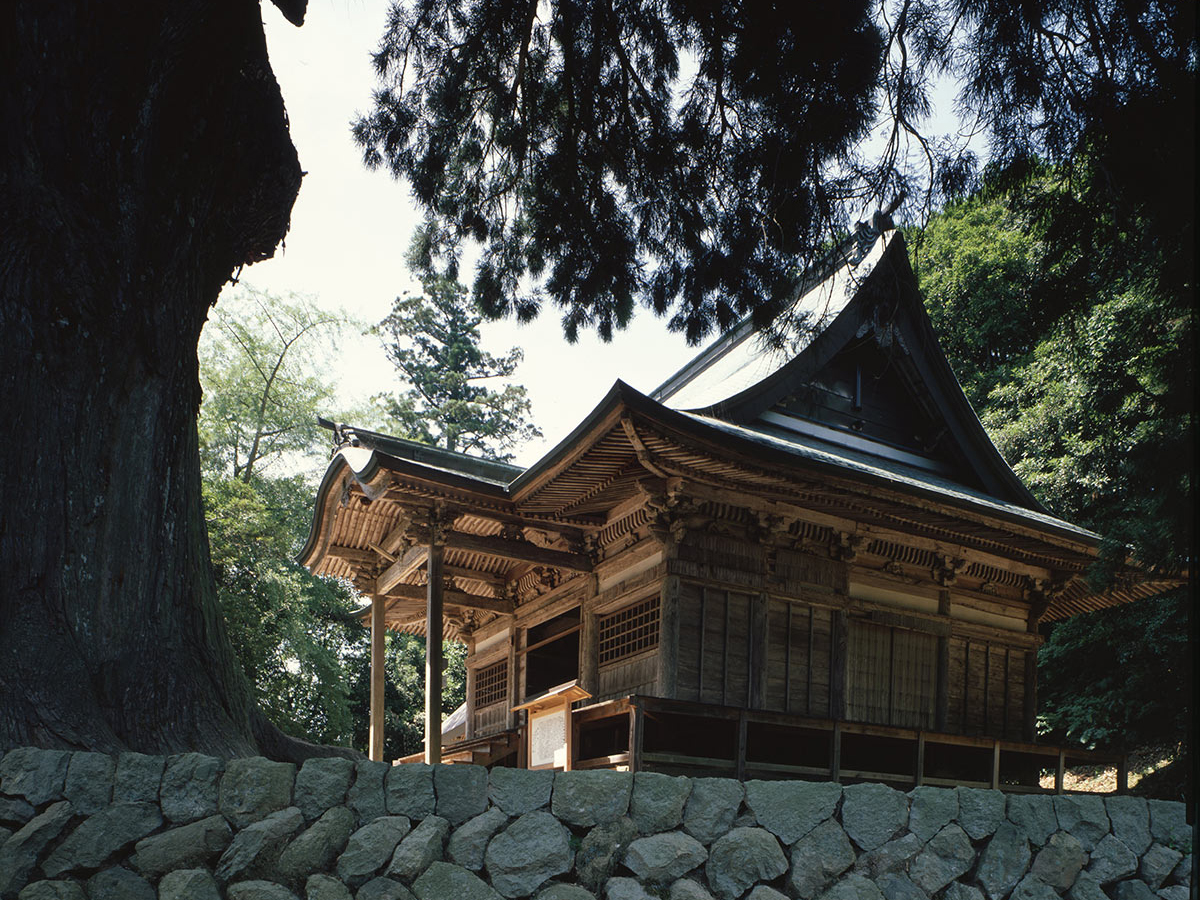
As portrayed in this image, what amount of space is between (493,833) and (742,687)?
5241mm

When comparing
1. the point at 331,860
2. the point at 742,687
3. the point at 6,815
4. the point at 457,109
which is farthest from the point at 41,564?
the point at 742,687

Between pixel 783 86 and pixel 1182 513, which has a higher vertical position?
pixel 783 86

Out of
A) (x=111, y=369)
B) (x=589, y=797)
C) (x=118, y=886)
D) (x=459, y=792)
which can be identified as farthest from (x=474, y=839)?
(x=111, y=369)

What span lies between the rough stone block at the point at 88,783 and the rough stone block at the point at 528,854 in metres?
1.73

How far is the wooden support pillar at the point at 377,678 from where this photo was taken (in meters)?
10.5

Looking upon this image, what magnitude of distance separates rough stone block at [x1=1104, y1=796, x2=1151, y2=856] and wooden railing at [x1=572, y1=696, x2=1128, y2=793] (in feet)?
10.2

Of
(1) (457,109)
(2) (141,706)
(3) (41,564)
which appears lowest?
(2) (141,706)

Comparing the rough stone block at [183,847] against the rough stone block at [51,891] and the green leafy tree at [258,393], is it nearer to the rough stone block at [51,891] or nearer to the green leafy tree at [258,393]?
the rough stone block at [51,891]

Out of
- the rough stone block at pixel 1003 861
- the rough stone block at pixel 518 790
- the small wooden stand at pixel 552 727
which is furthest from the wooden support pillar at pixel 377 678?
the rough stone block at pixel 1003 861

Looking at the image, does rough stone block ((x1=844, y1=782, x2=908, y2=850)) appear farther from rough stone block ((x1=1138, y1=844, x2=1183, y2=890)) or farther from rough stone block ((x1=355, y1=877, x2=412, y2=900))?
rough stone block ((x1=355, y1=877, x2=412, y2=900))

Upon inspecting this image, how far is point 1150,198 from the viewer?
4918mm

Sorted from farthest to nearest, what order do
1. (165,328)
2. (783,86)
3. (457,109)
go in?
1. (457,109)
2. (783,86)
3. (165,328)

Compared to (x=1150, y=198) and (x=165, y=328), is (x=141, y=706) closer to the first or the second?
(x=165, y=328)

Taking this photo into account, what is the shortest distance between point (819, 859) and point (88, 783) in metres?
3.63
